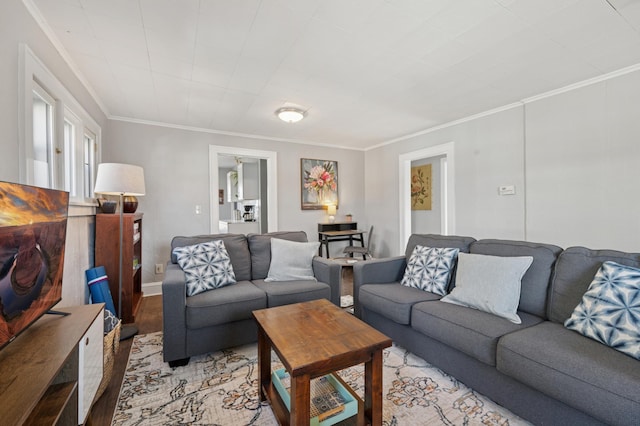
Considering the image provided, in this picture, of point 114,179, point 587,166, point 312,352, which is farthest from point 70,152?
point 587,166

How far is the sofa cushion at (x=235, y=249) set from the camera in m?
2.64

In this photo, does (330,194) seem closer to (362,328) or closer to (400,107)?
(400,107)

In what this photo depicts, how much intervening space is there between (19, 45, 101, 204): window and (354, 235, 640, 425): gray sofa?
98.4 inches

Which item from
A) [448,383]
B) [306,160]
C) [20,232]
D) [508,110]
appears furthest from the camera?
[306,160]

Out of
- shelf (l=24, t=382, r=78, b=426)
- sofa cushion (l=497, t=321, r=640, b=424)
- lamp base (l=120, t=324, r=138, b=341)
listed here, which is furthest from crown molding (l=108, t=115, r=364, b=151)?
sofa cushion (l=497, t=321, r=640, b=424)

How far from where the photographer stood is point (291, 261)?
2.72 m

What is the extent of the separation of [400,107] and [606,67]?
1842 mm

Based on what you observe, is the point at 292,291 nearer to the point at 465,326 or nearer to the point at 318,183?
the point at 465,326

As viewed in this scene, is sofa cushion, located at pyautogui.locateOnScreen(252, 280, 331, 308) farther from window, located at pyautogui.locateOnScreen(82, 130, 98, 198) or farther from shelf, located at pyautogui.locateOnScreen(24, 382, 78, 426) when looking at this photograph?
window, located at pyautogui.locateOnScreen(82, 130, 98, 198)

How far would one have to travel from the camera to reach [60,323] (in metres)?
1.31

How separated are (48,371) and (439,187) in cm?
567

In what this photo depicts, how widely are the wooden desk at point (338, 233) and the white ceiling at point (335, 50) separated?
2.36 meters

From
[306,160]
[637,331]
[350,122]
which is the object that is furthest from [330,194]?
[637,331]

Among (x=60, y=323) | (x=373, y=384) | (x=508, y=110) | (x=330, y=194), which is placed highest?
(x=508, y=110)
